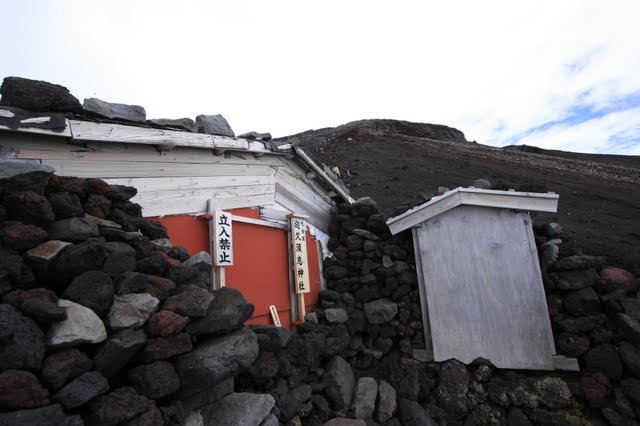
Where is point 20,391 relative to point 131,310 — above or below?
below

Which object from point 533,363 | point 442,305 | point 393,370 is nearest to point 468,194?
point 442,305

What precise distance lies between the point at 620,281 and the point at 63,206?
722 centimetres

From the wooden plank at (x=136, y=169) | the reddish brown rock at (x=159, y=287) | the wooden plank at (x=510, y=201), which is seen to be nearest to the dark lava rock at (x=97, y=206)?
the reddish brown rock at (x=159, y=287)

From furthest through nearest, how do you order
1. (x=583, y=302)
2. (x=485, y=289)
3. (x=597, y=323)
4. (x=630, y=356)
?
(x=485, y=289)
(x=583, y=302)
(x=597, y=323)
(x=630, y=356)

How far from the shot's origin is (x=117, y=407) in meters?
1.95

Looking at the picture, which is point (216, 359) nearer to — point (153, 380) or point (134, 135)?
point (153, 380)

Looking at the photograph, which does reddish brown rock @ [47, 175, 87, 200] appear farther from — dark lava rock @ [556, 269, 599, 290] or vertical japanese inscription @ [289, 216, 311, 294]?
dark lava rock @ [556, 269, 599, 290]

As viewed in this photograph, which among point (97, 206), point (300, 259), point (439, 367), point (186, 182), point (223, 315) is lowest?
point (439, 367)

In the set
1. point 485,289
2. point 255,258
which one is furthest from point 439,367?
point 255,258

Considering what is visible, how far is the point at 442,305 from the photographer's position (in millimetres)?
6168

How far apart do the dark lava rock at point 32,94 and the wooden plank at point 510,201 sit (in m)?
5.90

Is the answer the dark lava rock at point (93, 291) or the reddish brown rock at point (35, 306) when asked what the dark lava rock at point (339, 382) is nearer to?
the dark lava rock at point (93, 291)

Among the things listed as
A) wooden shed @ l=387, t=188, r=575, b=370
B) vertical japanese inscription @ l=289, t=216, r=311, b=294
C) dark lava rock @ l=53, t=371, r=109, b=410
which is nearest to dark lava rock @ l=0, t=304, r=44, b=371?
dark lava rock @ l=53, t=371, r=109, b=410

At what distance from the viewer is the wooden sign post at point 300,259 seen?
240 inches
